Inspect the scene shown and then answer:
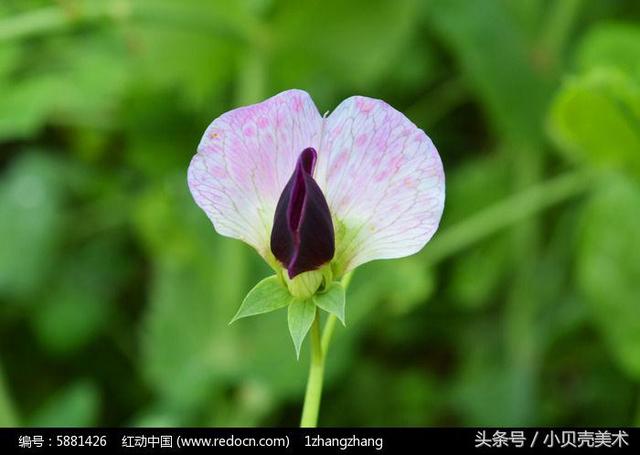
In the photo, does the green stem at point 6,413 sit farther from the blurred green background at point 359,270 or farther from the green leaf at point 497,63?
the green leaf at point 497,63

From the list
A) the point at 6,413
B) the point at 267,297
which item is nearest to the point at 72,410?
the point at 6,413

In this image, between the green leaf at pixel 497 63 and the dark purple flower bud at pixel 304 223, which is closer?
the dark purple flower bud at pixel 304 223

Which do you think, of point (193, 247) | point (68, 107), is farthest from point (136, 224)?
point (68, 107)

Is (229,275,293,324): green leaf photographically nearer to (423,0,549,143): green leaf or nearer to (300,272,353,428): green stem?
(300,272,353,428): green stem

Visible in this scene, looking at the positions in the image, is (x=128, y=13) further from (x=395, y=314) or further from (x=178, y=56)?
(x=395, y=314)

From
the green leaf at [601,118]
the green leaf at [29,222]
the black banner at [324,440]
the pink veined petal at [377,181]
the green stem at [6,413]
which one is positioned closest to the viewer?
the pink veined petal at [377,181]

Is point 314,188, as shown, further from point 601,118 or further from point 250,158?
point 601,118

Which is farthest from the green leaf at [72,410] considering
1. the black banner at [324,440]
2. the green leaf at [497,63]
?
the green leaf at [497,63]

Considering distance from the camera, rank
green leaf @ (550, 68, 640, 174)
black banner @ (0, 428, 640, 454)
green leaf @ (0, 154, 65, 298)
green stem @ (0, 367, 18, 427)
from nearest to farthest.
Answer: black banner @ (0, 428, 640, 454), green leaf @ (550, 68, 640, 174), green stem @ (0, 367, 18, 427), green leaf @ (0, 154, 65, 298)

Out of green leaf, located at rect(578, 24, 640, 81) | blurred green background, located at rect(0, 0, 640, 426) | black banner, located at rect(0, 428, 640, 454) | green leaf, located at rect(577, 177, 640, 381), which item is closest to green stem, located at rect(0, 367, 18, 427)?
blurred green background, located at rect(0, 0, 640, 426)
